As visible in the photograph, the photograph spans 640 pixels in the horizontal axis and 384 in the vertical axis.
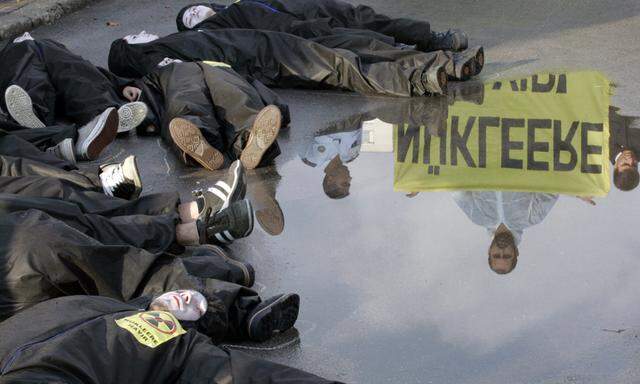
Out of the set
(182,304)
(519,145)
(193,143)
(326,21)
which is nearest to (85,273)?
(182,304)

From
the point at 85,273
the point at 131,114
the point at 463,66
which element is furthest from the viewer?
the point at 463,66

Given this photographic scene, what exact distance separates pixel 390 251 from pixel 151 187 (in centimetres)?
148

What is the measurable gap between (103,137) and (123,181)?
2.73ft

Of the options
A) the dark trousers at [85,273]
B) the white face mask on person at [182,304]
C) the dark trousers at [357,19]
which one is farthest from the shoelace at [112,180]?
the dark trousers at [357,19]

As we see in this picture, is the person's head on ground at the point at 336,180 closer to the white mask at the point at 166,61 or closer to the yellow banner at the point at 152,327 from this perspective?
the white mask at the point at 166,61

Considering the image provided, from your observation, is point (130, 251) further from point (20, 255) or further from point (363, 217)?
point (363, 217)

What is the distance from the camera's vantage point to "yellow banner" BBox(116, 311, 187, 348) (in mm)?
3008

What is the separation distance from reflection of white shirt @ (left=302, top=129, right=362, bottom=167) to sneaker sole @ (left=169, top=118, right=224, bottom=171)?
523 mm

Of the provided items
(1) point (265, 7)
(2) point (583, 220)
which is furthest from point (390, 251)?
(1) point (265, 7)

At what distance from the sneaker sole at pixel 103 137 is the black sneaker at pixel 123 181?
726 millimetres

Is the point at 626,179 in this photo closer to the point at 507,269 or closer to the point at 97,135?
the point at 507,269

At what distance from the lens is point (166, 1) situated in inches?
359

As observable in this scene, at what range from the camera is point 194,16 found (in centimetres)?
722

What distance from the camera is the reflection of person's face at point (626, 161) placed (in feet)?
16.5
